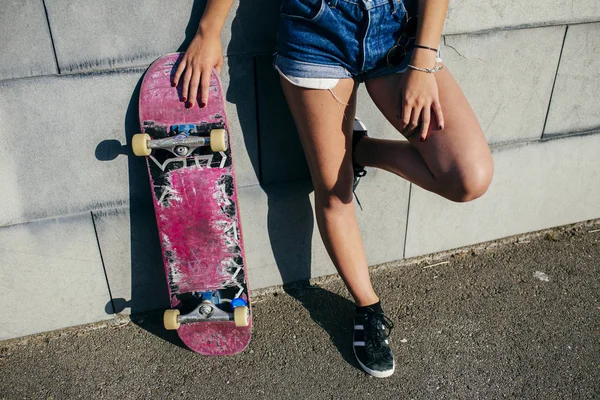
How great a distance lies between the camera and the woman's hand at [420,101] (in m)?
1.86

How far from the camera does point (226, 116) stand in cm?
231

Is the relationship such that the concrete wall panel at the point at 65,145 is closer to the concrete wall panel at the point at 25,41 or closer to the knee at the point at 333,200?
the concrete wall panel at the point at 25,41

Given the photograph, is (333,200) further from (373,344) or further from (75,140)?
(75,140)

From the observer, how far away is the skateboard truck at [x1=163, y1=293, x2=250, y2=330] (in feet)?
7.66

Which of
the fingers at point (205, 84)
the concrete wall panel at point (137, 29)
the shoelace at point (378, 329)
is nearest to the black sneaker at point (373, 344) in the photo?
the shoelace at point (378, 329)

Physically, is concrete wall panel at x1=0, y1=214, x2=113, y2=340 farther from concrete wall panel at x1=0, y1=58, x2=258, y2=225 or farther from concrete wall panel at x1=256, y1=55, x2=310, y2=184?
concrete wall panel at x1=256, y1=55, x2=310, y2=184

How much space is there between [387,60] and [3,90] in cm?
144

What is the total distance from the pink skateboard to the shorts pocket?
469mm

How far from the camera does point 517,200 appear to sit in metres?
3.02

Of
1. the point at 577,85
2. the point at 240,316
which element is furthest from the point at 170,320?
the point at 577,85

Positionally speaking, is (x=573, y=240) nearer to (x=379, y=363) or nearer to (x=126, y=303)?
(x=379, y=363)

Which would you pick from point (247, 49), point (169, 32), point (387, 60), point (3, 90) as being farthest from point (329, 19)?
point (3, 90)

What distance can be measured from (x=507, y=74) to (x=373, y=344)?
1399 millimetres

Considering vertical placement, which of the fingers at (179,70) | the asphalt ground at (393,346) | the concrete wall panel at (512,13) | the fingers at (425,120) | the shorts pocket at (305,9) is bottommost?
the asphalt ground at (393,346)
